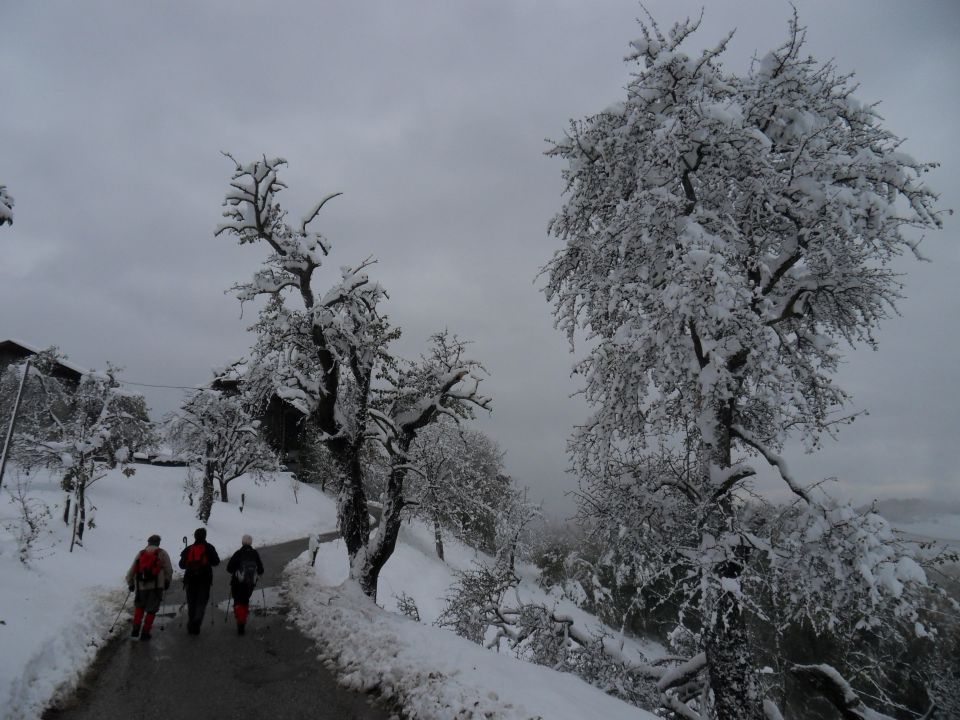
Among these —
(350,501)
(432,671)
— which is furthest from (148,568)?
(432,671)

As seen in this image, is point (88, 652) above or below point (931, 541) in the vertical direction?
below

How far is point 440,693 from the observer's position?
5.52 metres

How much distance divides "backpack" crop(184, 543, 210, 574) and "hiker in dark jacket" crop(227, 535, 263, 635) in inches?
17.8

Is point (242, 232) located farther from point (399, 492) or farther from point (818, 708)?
point (818, 708)

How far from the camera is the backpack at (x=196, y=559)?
8.82 m

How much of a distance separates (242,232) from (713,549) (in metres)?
10.4

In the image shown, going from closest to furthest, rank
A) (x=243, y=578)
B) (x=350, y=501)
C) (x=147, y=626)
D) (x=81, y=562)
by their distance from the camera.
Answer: (x=147, y=626), (x=243, y=578), (x=350, y=501), (x=81, y=562)

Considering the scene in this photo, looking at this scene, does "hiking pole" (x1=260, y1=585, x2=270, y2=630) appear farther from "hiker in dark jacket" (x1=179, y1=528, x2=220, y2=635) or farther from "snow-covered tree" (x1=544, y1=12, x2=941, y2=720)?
"snow-covered tree" (x1=544, y1=12, x2=941, y2=720)

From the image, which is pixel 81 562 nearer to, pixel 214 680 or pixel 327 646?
pixel 214 680

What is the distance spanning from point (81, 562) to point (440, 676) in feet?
42.8

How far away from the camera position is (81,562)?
44.3ft

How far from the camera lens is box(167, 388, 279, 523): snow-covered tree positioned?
2788 centimetres

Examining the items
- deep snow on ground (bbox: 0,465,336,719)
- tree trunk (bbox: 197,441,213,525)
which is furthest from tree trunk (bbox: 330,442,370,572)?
tree trunk (bbox: 197,441,213,525)

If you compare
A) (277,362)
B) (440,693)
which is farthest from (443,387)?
(440,693)
